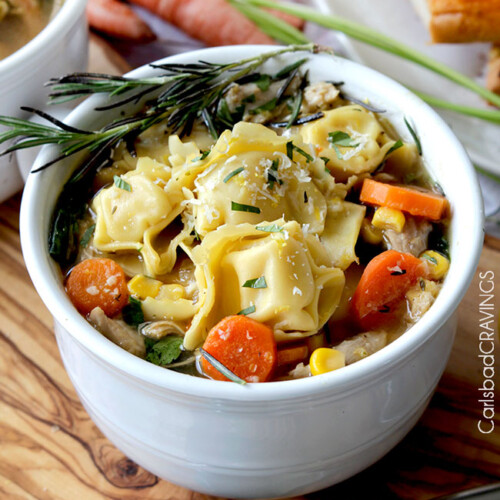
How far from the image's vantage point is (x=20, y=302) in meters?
2.29

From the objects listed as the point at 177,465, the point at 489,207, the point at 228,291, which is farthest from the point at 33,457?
the point at 489,207

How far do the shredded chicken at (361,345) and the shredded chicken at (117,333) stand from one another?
16.6 inches

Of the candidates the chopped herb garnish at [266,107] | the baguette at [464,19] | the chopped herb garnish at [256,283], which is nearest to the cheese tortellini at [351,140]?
the chopped herb garnish at [266,107]

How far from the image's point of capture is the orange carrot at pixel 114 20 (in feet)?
10.0

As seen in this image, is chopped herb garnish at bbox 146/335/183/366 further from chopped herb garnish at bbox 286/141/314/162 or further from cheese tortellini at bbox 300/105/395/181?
cheese tortellini at bbox 300/105/395/181

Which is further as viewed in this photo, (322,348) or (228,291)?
(228,291)

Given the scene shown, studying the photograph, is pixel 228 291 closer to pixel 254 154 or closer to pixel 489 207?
pixel 254 154

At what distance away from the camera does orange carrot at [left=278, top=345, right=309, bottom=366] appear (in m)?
1.58

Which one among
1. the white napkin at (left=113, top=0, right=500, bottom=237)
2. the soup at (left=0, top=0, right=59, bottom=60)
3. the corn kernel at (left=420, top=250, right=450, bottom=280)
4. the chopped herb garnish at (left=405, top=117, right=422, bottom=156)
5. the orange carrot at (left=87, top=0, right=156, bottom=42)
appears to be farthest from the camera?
the orange carrot at (left=87, top=0, right=156, bottom=42)

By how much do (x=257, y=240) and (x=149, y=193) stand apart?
298 millimetres

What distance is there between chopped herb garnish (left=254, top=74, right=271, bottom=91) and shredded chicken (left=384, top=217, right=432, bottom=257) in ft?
1.77

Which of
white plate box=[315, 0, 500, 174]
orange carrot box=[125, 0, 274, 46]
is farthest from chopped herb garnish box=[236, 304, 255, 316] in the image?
orange carrot box=[125, 0, 274, 46]

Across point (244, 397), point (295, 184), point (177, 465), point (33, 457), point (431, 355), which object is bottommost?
point (33, 457)

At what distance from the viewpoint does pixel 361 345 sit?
1.60 m
